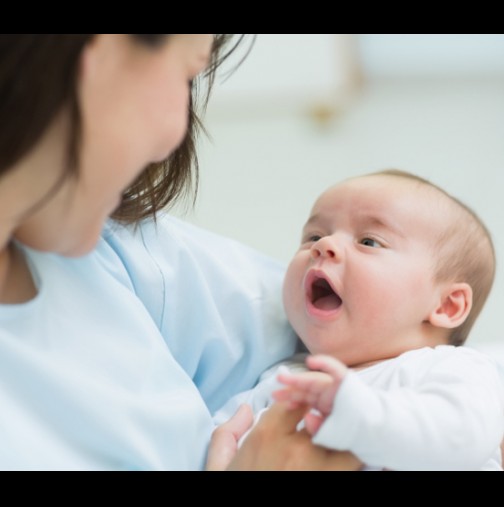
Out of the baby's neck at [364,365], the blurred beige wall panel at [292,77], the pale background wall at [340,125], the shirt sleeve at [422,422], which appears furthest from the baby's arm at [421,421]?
the blurred beige wall panel at [292,77]

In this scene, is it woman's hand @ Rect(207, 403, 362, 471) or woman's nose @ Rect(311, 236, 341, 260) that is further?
woman's nose @ Rect(311, 236, 341, 260)

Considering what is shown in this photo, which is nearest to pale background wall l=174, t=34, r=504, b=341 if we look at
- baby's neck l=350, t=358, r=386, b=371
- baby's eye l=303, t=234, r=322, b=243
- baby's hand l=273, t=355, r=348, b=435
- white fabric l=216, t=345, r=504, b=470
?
baby's eye l=303, t=234, r=322, b=243

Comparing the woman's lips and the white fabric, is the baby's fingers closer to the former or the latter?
the white fabric

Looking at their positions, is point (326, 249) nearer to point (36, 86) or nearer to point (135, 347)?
point (135, 347)

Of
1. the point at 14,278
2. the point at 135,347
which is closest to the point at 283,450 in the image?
the point at 135,347

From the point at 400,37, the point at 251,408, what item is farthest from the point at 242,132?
the point at 251,408

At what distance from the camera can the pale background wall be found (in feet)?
7.58

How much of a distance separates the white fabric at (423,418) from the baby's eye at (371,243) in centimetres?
18

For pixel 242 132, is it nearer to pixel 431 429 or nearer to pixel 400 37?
pixel 400 37

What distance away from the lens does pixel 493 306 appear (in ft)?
5.81

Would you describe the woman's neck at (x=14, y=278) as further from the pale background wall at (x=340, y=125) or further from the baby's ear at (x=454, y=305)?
the pale background wall at (x=340, y=125)

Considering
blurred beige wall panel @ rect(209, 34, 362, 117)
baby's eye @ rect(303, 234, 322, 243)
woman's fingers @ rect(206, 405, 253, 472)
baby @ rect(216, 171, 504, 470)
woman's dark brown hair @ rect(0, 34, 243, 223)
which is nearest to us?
woman's dark brown hair @ rect(0, 34, 243, 223)
